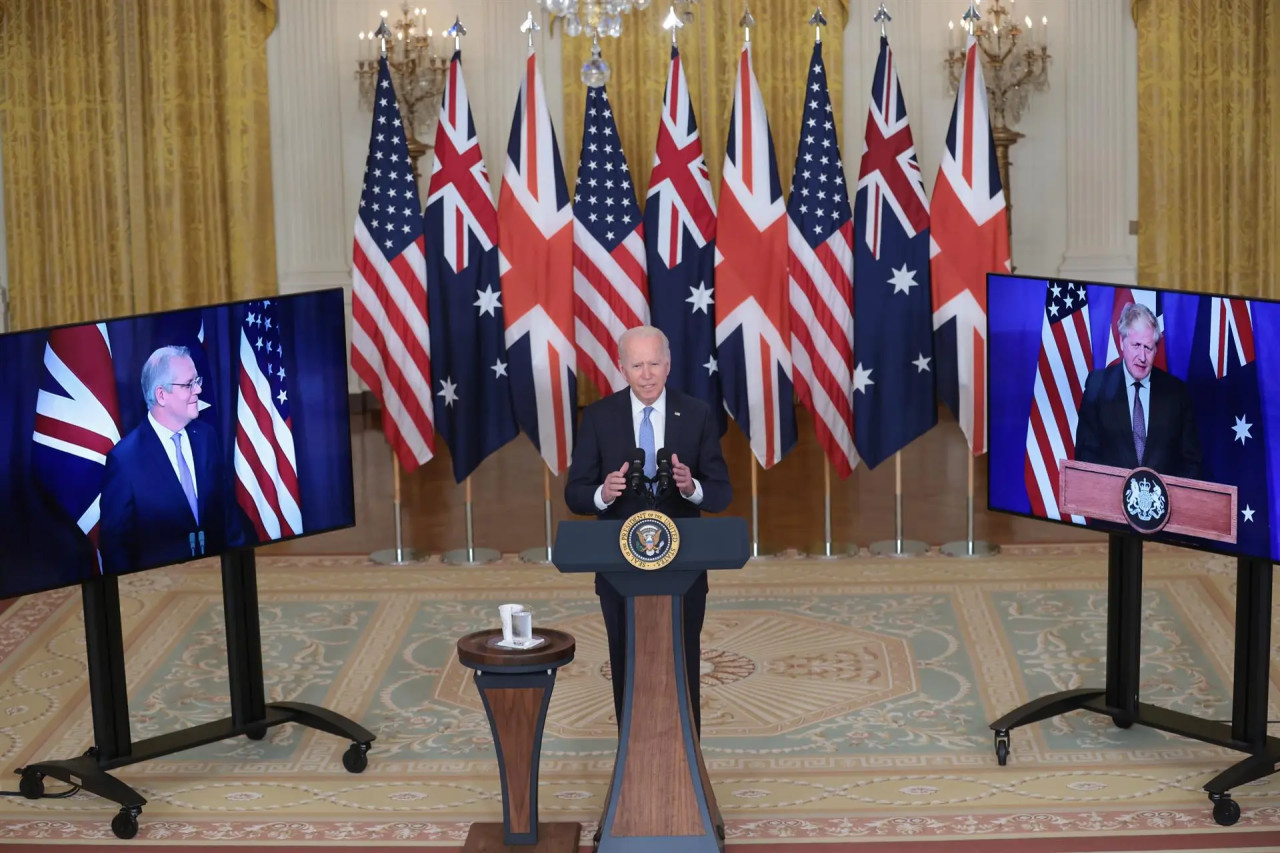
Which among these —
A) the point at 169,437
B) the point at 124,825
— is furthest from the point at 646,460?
the point at 124,825

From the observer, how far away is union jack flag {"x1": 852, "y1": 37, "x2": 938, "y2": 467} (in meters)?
10.3

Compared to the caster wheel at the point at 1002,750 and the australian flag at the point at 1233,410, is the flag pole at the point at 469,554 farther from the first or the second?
the australian flag at the point at 1233,410

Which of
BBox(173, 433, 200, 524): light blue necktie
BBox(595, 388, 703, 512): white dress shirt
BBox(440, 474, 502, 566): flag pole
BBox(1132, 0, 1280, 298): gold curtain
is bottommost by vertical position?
BBox(440, 474, 502, 566): flag pole

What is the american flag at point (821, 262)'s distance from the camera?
1038cm

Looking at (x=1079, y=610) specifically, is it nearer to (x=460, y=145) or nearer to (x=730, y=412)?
(x=730, y=412)

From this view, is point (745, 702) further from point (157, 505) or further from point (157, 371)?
point (157, 371)

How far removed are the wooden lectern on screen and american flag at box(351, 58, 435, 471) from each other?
15.4 feet

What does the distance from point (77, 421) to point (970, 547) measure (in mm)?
5692

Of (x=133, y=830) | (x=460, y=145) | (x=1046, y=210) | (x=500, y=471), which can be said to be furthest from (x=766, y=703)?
(x=1046, y=210)

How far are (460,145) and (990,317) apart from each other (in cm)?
435

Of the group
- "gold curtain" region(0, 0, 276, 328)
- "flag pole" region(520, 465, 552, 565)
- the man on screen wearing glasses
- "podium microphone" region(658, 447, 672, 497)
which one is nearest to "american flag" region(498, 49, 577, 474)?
"flag pole" region(520, 465, 552, 565)

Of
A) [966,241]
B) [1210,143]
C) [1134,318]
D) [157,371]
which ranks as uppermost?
[1210,143]

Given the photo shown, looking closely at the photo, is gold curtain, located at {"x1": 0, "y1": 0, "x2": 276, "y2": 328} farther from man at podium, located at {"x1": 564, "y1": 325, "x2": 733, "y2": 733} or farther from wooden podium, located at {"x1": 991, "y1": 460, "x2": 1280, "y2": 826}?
wooden podium, located at {"x1": 991, "y1": 460, "x2": 1280, "y2": 826}

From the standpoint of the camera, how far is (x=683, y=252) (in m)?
10.4
